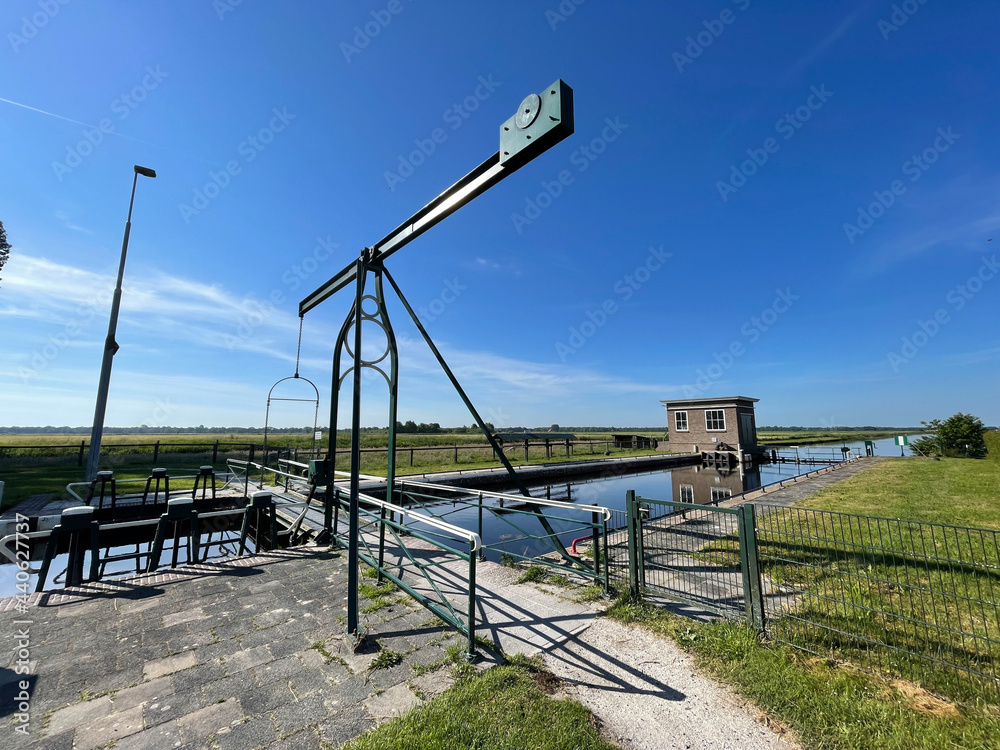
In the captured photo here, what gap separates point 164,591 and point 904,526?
12644 mm

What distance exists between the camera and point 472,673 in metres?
3.08

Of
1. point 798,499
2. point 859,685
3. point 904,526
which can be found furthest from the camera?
point 798,499

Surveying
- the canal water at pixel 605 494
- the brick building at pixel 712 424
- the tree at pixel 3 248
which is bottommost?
the canal water at pixel 605 494

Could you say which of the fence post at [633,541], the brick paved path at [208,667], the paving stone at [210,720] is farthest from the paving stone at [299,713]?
the fence post at [633,541]

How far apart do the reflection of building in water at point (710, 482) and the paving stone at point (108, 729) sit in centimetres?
1456

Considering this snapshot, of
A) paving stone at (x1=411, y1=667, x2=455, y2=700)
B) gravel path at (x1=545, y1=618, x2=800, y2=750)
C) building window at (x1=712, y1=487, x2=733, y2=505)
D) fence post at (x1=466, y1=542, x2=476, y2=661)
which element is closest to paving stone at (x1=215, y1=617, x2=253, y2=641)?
paving stone at (x1=411, y1=667, x2=455, y2=700)

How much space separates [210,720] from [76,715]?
2.96 ft

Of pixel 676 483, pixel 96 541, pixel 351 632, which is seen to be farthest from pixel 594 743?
pixel 676 483

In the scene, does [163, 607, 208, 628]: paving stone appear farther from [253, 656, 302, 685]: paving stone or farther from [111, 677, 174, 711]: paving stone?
[253, 656, 302, 685]: paving stone

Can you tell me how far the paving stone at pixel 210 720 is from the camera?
2.51 meters

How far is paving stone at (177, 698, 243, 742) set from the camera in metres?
2.51

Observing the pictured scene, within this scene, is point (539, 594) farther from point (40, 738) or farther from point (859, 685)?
point (40, 738)

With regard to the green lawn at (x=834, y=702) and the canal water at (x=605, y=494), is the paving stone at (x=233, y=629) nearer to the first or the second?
the canal water at (x=605, y=494)

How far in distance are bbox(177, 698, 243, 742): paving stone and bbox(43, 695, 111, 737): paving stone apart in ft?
1.92
